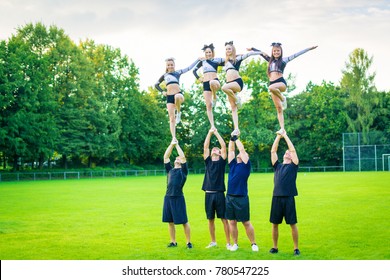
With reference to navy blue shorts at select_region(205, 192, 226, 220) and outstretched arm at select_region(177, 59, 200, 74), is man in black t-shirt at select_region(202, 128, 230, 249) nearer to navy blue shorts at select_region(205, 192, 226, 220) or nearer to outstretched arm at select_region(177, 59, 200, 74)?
navy blue shorts at select_region(205, 192, 226, 220)

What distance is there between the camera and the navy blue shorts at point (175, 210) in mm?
10336

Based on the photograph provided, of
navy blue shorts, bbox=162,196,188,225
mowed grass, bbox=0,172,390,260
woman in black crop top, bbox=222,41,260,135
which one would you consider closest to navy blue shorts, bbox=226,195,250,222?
mowed grass, bbox=0,172,390,260

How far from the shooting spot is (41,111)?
152 ft

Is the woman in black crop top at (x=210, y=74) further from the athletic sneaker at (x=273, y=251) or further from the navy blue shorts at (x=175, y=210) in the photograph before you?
the athletic sneaker at (x=273, y=251)

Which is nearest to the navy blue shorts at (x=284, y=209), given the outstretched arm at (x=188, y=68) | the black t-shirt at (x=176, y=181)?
the black t-shirt at (x=176, y=181)

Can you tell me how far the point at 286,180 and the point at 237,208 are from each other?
44.3 inches

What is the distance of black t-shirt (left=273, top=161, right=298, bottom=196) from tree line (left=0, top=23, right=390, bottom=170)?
3074 centimetres

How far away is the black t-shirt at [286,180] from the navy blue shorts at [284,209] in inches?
5.0

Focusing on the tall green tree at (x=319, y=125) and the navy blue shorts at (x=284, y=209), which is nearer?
the navy blue shorts at (x=284, y=209)

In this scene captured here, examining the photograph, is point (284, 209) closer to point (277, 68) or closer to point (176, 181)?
point (176, 181)

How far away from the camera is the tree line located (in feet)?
145

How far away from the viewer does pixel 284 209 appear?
9484 mm

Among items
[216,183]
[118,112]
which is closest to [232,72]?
[216,183]
